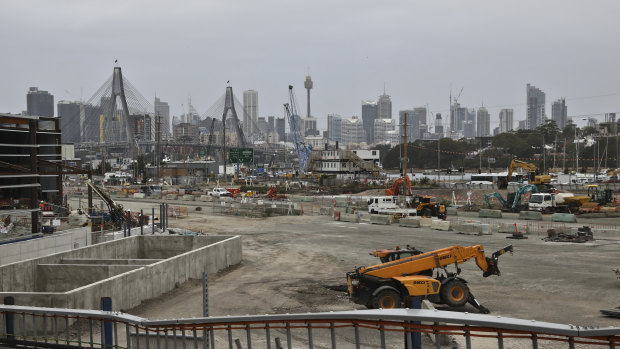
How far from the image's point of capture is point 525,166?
6756cm

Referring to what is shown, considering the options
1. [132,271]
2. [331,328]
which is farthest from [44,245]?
[331,328]

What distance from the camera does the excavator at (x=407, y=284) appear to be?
56.6 feet

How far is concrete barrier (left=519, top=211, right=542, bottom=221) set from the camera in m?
48.3

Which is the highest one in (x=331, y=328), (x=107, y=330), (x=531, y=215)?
(x=331, y=328)

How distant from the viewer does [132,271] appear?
64.2 ft

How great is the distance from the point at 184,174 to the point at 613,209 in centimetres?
10967

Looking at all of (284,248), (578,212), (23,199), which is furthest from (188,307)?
A: (578,212)

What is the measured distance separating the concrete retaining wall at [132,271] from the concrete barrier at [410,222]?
19.6 meters

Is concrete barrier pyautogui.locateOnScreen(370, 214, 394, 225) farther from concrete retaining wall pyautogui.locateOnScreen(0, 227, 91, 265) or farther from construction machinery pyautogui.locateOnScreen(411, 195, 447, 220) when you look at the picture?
concrete retaining wall pyautogui.locateOnScreen(0, 227, 91, 265)

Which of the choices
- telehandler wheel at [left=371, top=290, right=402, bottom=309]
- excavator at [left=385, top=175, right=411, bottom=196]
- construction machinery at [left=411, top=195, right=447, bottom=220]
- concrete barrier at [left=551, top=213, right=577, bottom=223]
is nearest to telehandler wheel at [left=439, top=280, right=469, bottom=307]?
telehandler wheel at [left=371, top=290, right=402, bottom=309]

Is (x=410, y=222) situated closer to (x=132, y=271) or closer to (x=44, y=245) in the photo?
(x=44, y=245)

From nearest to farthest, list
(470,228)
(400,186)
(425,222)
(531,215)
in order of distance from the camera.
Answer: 1. (470,228)
2. (425,222)
3. (531,215)
4. (400,186)

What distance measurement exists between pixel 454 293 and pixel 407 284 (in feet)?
5.69

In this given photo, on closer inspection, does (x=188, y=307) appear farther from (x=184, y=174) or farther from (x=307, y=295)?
(x=184, y=174)
